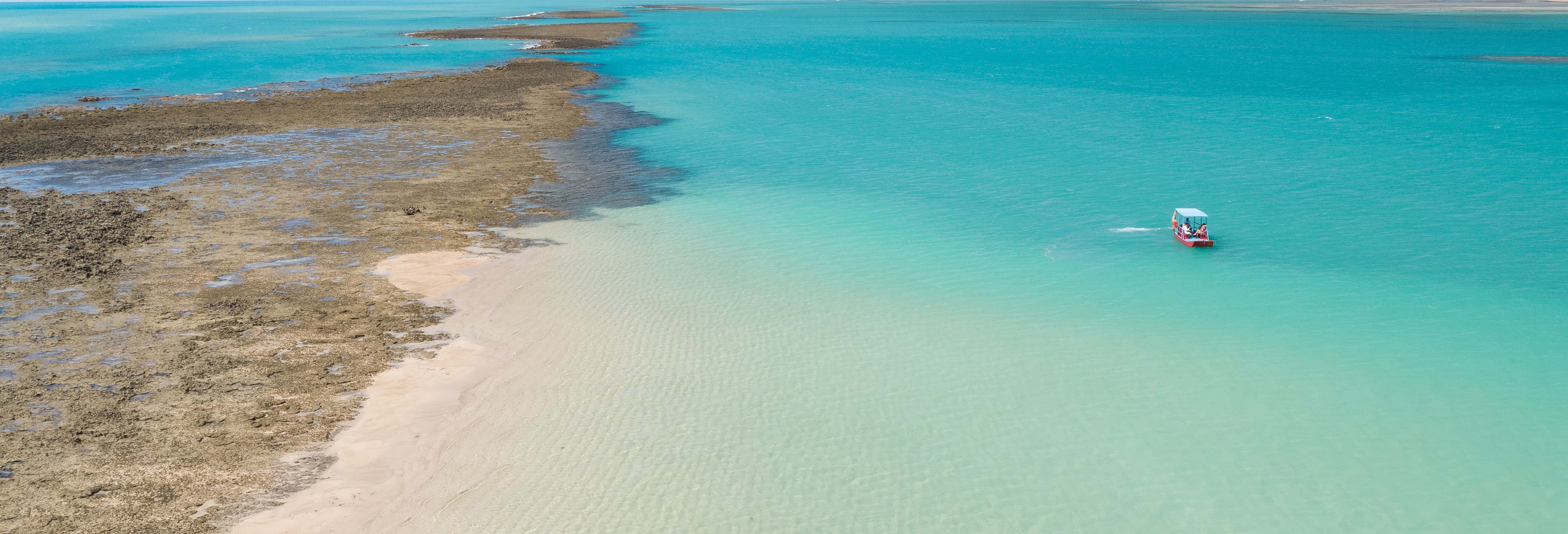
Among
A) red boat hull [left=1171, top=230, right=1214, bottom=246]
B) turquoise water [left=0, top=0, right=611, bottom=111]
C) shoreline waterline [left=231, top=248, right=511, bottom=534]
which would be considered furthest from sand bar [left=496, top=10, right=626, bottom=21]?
shoreline waterline [left=231, top=248, right=511, bottom=534]

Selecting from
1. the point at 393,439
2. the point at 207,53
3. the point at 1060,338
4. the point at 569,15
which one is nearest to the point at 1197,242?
the point at 1060,338

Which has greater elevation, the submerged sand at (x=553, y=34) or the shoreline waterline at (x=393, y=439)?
the submerged sand at (x=553, y=34)

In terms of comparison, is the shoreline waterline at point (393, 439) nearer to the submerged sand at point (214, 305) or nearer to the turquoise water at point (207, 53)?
the submerged sand at point (214, 305)

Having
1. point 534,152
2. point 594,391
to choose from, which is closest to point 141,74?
point 534,152

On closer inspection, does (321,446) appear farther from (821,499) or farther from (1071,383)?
(1071,383)

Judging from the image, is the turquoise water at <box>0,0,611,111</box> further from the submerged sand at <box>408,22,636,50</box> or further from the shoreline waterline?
the shoreline waterline

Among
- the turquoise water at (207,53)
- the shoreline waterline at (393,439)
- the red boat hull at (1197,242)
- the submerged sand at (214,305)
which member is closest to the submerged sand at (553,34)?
the turquoise water at (207,53)
